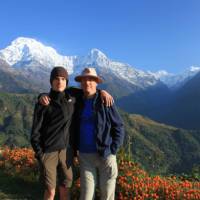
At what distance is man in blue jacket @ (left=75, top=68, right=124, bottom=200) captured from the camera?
18.4 feet

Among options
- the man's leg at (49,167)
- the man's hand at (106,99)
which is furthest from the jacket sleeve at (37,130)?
the man's hand at (106,99)

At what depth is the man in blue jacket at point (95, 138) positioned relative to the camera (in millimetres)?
5617

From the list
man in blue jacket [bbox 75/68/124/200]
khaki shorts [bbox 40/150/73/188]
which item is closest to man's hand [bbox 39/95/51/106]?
man in blue jacket [bbox 75/68/124/200]

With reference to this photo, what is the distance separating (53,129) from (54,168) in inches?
24.0

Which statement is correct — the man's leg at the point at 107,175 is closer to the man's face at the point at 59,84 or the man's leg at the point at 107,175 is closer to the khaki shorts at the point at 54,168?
the khaki shorts at the point at 54,168

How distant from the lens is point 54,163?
5.83m

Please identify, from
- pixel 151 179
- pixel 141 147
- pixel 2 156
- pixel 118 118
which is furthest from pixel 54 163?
pixel 141 147

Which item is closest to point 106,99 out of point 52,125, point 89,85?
point 89,85

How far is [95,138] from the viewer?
18.4 feet

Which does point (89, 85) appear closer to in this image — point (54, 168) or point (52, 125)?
point (52, 125)

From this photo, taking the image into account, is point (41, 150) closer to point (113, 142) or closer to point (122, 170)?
point (113, 142)

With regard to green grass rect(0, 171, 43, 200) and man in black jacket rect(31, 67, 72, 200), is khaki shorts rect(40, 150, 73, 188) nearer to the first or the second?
man in black jacket rect(31, 67, 72, 200)

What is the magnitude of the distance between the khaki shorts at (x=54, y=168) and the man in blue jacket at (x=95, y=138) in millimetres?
308

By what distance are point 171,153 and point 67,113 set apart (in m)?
194
